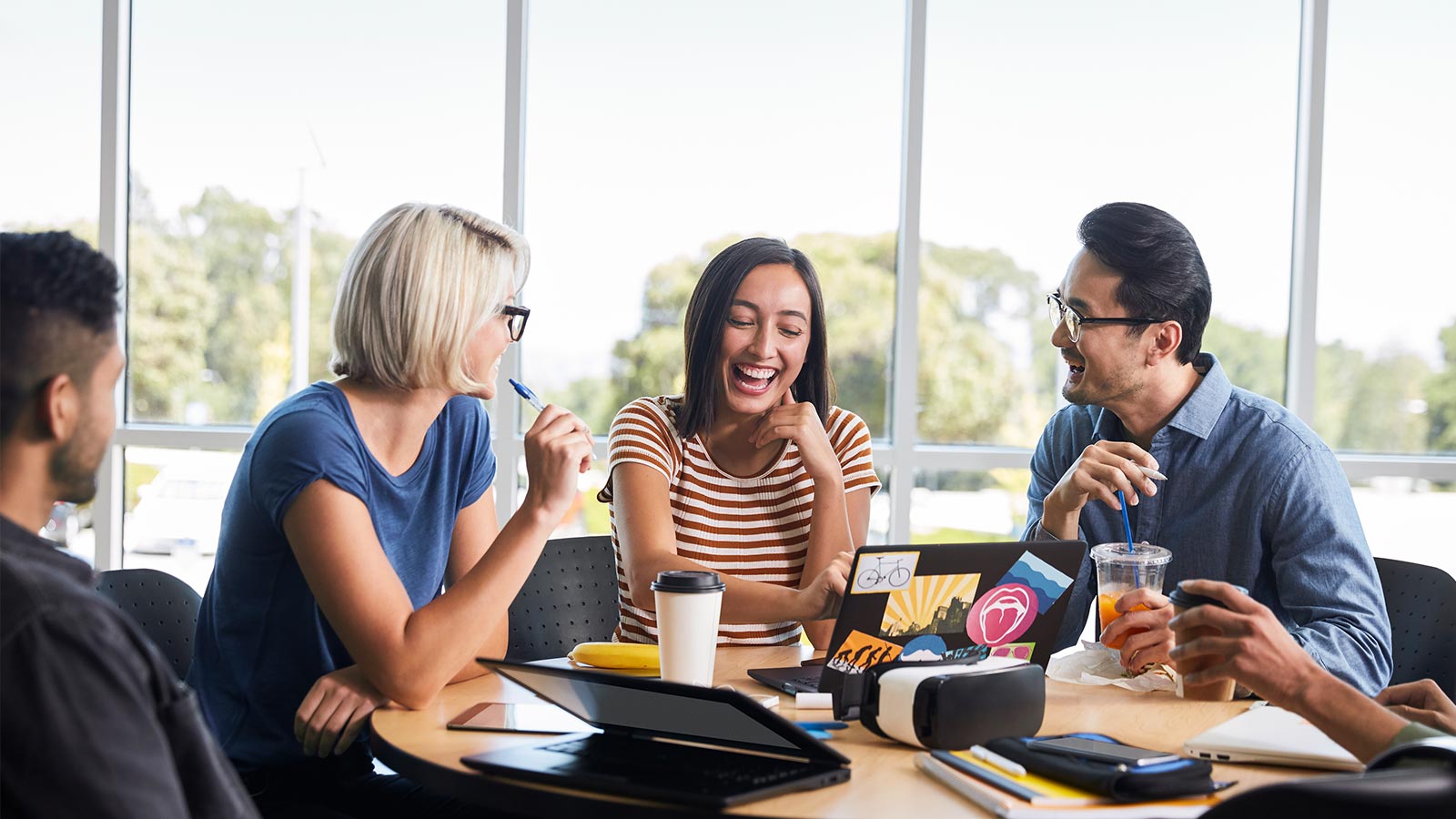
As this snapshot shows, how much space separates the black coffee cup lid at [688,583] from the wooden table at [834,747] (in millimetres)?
188

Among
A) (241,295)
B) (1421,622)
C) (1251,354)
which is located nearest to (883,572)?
(1421,622)

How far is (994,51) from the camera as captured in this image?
12.8 ft

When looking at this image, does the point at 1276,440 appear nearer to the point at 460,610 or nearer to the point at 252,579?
the point at 460,610

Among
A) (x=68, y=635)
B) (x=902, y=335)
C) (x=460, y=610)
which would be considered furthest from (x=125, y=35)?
(x=68, y=635)

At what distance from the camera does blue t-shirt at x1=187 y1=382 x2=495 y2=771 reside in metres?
1.63

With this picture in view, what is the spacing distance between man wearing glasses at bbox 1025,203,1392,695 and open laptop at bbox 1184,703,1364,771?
0.33 meters

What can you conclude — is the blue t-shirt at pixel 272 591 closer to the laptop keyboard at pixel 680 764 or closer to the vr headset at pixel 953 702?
the laptop keyboard at pixel 680 764

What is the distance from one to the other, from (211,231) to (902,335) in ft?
8.06

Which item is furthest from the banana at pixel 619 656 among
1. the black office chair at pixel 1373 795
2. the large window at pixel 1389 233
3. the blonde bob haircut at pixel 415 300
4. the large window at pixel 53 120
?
the large window at pixel 53 120

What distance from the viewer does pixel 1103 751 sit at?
1280 millimetres

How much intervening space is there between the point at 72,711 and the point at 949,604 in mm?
1008

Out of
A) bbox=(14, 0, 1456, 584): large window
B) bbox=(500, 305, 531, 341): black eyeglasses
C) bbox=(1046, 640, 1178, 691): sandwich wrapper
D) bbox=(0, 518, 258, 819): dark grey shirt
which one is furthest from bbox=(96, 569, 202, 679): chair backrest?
bbox=(14, 0, 1456, 584): large window

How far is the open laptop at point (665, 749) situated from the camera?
1.18 m

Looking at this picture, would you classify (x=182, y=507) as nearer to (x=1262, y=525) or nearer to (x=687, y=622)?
(x=687, y=622)
